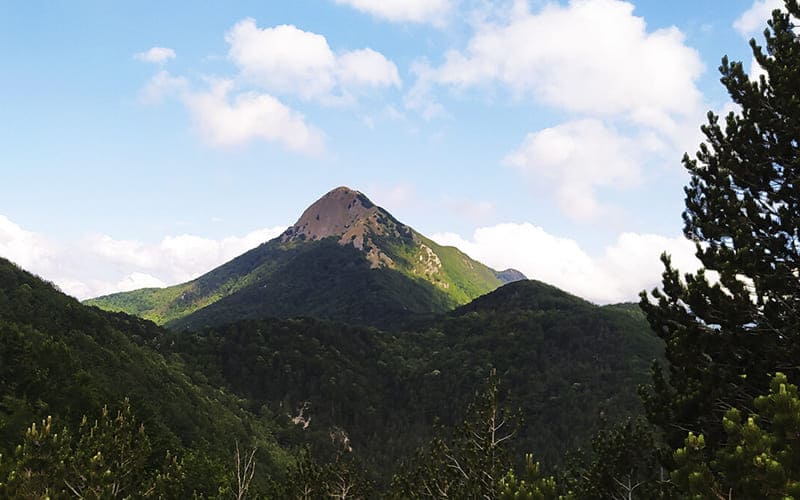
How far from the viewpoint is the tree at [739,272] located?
15.1 m

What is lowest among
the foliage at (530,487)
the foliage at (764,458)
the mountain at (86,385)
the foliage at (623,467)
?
the mountain at (86,385)

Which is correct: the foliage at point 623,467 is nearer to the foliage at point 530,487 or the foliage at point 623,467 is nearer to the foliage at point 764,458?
the foliage at point 530,487

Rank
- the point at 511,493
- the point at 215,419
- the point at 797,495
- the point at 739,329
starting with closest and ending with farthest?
1. the point at 797,495
2. the point at 511,493
3. the point at 739,329
4. the point at 215,419

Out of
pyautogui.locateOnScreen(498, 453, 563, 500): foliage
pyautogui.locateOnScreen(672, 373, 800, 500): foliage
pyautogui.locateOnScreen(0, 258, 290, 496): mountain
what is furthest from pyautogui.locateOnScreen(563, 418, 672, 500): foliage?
pyautogui.locateOnScreen(0, 258, 290, 496): mountain

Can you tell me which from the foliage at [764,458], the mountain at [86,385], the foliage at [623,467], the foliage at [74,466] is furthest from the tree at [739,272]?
the mountain at [86,385]

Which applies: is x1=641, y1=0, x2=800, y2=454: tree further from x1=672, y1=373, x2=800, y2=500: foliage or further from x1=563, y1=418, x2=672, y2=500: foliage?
x1=672, y1=373, x2=800, y2=500: foliage

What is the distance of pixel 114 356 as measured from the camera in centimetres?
9675

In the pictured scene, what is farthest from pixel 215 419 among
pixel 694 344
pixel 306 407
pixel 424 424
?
pixel 694 344

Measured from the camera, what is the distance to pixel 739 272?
1560 cm

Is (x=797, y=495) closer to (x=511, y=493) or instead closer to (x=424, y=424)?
(x=511, y=493)

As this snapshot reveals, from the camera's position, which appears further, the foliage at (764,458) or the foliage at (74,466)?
the foliage at (74,466)

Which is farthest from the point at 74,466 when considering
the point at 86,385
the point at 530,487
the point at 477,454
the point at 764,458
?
the point at 86,385

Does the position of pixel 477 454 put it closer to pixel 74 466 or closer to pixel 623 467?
pixel 623 467

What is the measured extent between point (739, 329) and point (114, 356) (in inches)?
4198
